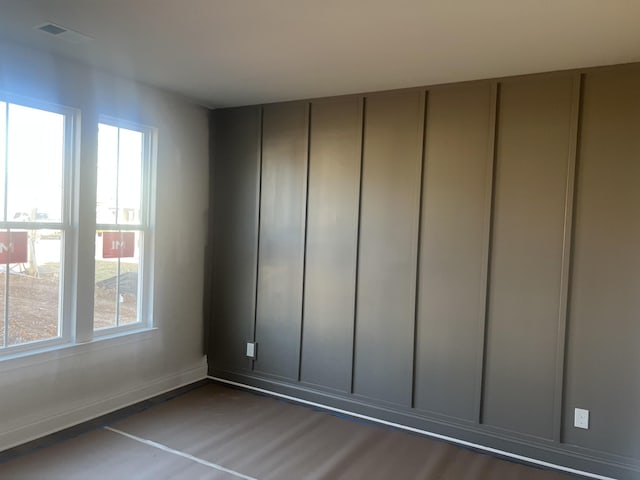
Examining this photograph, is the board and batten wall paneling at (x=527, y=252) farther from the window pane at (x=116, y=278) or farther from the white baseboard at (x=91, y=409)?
the window pane at (x=116, y=278)

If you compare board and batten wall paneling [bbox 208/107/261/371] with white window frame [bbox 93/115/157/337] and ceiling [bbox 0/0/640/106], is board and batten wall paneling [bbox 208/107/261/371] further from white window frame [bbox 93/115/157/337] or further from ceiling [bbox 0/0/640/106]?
ceiling [bbox 0/0/640/106]

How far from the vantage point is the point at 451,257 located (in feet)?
11.0

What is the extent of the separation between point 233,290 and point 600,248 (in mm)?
2925

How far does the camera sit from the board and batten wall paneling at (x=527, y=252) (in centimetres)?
302

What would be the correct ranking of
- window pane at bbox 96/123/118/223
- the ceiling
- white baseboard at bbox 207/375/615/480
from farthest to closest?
1. window pane at bbox 96/123/118/223
2. white baseboard at bbox 207/375/615/480
3. the ceiling

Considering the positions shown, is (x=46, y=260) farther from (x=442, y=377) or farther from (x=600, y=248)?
(x=600, y=248)

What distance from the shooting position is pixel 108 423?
11.0 feet

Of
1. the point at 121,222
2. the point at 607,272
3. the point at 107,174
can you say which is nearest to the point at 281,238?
the point at 121,222

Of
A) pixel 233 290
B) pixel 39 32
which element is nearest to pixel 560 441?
pixel 233 290

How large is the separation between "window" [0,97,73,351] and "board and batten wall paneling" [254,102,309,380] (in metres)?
1.55

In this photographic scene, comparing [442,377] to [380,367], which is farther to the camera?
[380,367]

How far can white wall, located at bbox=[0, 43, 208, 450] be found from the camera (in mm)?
2967

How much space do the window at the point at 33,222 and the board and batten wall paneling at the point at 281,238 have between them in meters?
1.55

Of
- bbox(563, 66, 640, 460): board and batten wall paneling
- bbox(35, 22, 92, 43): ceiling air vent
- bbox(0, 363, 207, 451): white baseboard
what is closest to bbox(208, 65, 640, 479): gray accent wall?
bbox(563, 66, 640, 460): board and batten wall paneling
